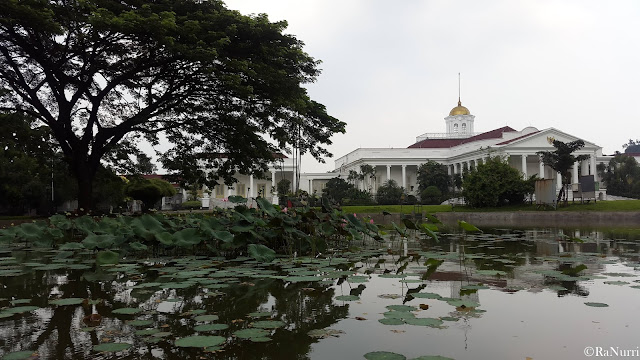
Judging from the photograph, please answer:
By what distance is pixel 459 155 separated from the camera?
52.5m

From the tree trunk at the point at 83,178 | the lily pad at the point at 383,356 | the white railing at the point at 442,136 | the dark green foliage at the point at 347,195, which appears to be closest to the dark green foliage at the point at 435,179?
the dark green foliage at the point at 347,195

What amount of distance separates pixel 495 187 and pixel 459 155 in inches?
1131

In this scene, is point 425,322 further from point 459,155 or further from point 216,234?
point 459,155

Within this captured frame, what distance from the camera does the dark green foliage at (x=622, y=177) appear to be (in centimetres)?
4422

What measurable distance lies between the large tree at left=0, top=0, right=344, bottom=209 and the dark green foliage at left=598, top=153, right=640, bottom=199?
41948mm

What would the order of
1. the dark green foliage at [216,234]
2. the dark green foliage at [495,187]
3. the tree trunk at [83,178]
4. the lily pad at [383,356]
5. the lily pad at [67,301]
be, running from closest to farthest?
1. the lily pad at [383,356]
2. the lily pad at [67,301]
3. the dark green foliage at [216,234]
4. the tree trunk at [83,178]
5. the dark green foliage at [495,187]

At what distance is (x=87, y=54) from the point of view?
41.2 feet

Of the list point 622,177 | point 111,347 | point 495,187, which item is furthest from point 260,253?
point 622,177

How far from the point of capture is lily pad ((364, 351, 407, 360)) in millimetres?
1879

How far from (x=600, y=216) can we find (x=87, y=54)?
63.5ft

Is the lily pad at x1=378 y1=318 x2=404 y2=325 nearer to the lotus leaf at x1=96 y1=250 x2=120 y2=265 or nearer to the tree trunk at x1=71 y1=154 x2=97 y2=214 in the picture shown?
the lotus leaf at x1=96 y1=250 x2=120 y2=265

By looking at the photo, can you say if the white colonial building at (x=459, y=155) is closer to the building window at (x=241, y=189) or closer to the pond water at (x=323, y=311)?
the building window at (x=241, y=189)

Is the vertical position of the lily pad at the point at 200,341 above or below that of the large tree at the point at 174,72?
below

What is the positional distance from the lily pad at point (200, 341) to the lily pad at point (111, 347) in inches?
9.4
